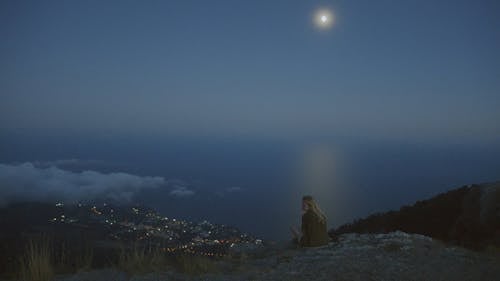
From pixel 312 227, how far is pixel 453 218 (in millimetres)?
9691

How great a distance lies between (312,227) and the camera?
9.81 m

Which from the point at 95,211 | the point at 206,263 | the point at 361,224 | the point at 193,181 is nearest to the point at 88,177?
the point at 193,181

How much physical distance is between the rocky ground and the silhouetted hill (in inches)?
103

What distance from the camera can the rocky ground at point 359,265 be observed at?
20.9 feet

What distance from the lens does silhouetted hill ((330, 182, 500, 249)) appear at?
1294 cm

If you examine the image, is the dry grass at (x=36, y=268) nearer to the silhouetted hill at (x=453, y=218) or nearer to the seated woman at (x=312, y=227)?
the seated woman at (x=312, y=227)

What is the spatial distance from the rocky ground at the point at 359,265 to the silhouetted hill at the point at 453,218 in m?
2.63

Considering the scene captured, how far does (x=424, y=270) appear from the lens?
264 inches

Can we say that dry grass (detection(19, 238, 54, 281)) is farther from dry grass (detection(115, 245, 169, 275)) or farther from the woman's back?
the woman's back

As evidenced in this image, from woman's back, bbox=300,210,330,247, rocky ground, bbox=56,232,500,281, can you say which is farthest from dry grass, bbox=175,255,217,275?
woman's back, bbox=300,210,330,247

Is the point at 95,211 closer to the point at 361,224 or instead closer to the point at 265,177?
the point at 361,224

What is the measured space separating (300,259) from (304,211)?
220cm

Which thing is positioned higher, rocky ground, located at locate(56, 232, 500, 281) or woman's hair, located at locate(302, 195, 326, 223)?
woman's hair, located at locate(302, 195, 326, 223)

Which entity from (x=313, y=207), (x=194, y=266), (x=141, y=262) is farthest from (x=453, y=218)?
(x=141, y=262)
